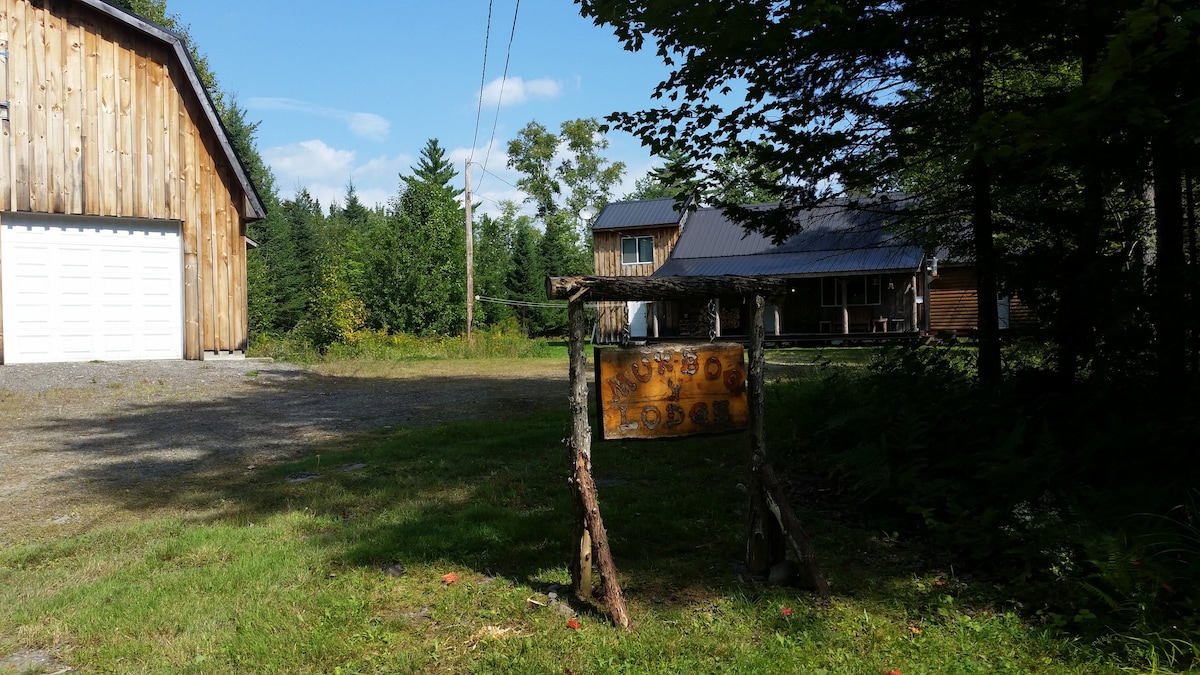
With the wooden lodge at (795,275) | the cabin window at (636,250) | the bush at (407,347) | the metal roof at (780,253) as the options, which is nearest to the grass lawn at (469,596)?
the bush at (407,347)

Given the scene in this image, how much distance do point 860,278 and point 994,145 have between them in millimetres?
26208

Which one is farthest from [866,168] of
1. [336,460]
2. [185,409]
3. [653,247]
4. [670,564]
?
[653,247]

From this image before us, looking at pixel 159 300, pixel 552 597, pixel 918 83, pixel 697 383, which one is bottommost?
pixel 552 597

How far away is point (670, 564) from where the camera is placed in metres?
4.97

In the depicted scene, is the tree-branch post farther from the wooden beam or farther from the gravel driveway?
the gravel driveway

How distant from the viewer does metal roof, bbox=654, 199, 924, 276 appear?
2750cm

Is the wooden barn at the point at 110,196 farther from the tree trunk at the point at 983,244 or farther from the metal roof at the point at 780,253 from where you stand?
the metal roof at the point at 780,253

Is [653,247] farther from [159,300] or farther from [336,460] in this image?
[336,460]

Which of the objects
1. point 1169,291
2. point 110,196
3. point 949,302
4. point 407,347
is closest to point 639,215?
point 949,302

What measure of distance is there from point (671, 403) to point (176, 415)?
9239 mm

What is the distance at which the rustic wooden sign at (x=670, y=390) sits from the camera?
450cm

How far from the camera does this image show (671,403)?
4.61 meters

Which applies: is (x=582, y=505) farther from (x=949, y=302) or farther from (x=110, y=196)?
(x=949, y=302)

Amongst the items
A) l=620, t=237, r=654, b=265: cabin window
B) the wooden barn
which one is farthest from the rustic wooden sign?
l=620, t=237, r=654, b=265: cabin window
